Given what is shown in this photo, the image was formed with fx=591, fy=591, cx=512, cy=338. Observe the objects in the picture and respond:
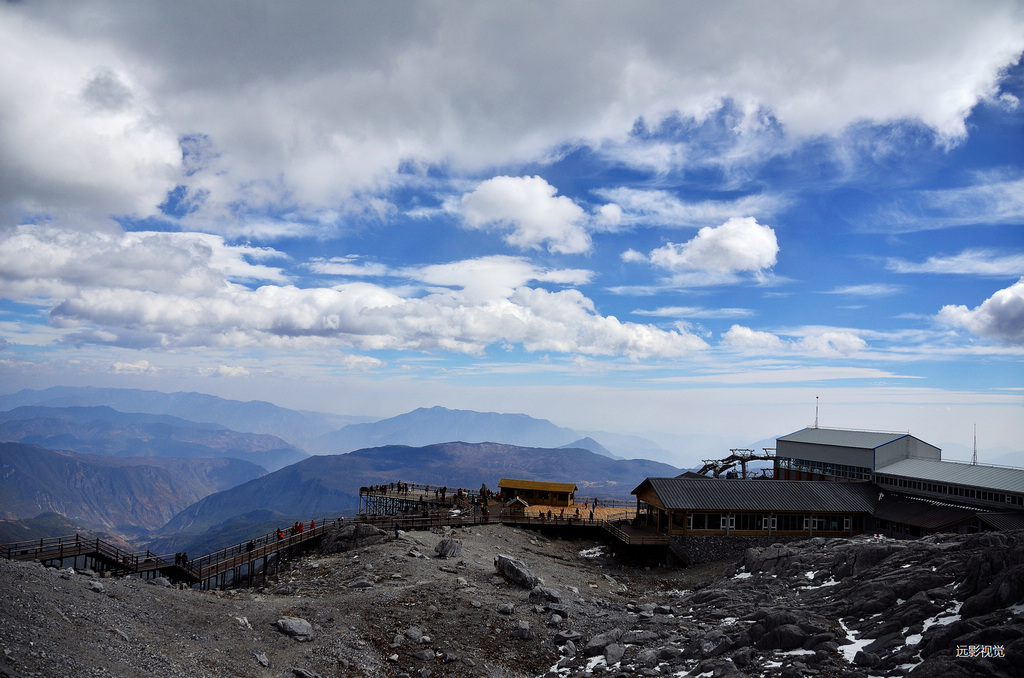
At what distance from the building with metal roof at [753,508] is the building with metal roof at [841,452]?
8.77 m

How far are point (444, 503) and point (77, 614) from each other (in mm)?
50722

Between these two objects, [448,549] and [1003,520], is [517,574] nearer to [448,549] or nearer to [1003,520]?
[448,549]

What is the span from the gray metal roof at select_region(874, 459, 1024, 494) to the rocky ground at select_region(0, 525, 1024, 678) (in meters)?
28.1

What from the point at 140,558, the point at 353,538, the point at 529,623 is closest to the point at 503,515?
the point at 353,538

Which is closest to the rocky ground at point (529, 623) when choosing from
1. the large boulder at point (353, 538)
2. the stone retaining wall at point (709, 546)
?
the large boulder at point (353, 538)

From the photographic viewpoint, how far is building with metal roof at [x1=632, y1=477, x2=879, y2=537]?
2185 inches

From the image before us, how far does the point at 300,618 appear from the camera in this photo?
93.0 ft

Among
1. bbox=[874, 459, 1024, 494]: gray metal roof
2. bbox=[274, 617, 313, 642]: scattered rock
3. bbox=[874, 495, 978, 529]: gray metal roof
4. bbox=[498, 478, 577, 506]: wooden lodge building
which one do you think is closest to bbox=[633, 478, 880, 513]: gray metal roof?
bbox=[874, 495, 978, 529]: gray metal roof

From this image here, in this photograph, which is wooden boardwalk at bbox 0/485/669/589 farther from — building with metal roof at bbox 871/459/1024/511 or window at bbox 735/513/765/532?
building with metal roof at bbox 871/459/1024/511

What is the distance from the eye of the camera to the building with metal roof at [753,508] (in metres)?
55.5

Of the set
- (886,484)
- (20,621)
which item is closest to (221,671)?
(20,621)

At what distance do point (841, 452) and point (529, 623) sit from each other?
190 feet

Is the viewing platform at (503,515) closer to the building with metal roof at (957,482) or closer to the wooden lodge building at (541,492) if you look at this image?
the wooden lodge building at (541,492)

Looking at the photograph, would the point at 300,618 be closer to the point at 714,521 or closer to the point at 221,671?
the point at 221,671
